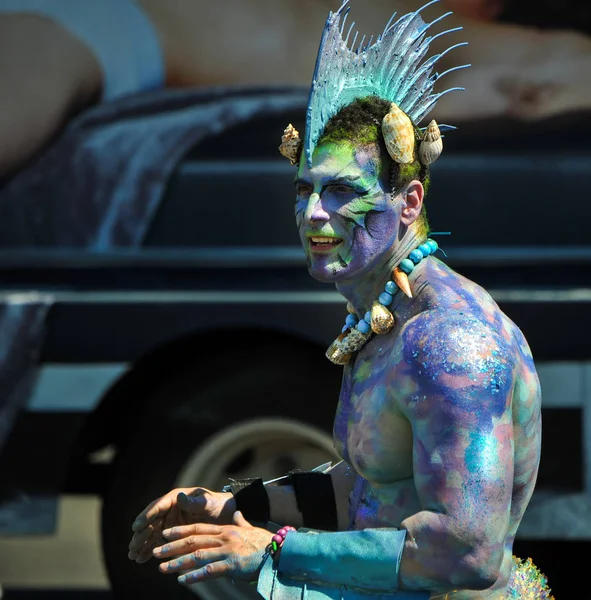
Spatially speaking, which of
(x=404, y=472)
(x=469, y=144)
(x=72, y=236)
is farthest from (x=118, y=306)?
(x=404, y=472)

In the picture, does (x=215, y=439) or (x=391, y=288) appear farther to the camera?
(x=215, y=439)

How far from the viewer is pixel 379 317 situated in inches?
87.2

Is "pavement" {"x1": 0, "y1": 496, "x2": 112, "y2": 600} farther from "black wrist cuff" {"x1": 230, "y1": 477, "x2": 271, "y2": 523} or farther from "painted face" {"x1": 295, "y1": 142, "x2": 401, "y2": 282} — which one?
"painted face" {"x1": 295, "y1": 142, "x2": 401, "y2": 282}

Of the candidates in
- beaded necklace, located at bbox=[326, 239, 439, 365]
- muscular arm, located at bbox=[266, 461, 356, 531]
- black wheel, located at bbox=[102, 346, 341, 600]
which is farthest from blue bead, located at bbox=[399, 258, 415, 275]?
black wheel, located at bbox=[102, 346, 341, 600]

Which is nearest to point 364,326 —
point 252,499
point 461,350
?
point 461,350

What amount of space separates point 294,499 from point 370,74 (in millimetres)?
882

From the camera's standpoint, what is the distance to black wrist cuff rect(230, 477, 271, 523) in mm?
2450

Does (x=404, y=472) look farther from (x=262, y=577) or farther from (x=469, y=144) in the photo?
(x=469, y=144)

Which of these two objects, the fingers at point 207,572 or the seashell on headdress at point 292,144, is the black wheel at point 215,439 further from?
the fingers at point 207,572

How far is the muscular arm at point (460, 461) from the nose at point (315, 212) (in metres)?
0.33

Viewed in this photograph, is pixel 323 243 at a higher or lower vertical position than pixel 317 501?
higher

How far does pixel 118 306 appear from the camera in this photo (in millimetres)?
4918

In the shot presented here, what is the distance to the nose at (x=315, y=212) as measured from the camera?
86.3 inches

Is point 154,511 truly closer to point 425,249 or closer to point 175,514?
point 175,514
